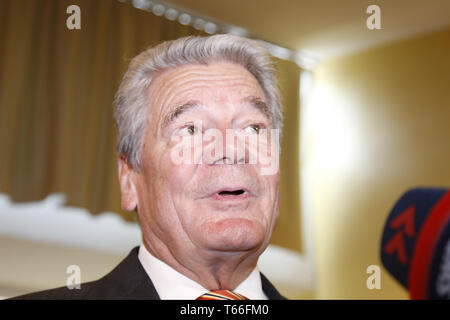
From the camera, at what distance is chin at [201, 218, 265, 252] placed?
2.28 feet

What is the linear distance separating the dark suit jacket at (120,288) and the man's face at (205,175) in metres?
0.05

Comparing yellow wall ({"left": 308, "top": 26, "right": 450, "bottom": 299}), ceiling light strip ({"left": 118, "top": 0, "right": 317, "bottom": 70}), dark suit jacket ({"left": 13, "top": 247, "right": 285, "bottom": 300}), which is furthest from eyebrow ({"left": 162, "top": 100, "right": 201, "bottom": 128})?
yellow wall ({"left": 308, "top": 26, "right": 450, "bottom": 299})

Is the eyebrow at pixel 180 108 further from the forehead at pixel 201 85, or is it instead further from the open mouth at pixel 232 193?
the open mouth at pixel 232 193

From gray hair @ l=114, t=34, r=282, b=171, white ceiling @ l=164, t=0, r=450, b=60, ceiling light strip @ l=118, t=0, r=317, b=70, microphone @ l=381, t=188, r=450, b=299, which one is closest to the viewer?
microphone @ l=381, t=188, r=450, b=299

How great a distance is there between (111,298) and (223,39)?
0.39m

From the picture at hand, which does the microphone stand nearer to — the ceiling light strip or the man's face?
the man's face

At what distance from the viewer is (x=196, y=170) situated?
2.39 feet

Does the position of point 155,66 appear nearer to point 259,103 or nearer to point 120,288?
point 259,103

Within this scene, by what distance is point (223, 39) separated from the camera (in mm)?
797

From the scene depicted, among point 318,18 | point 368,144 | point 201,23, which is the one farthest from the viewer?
point 368,144

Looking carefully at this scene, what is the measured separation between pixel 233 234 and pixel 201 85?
0.21 meters

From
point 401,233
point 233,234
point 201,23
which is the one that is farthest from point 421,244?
point 201,23

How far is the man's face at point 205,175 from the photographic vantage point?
0.71 m
